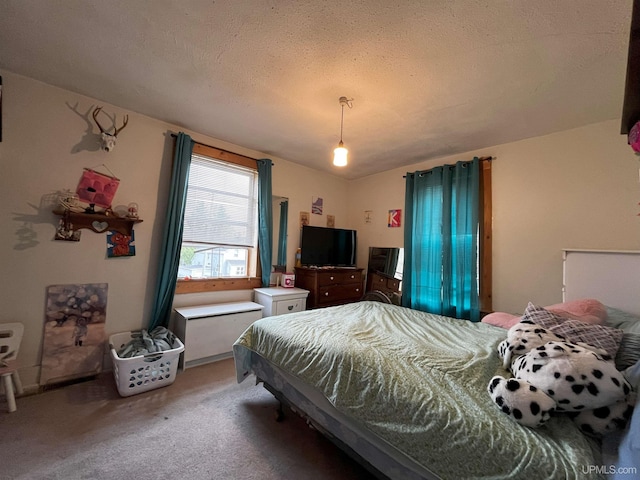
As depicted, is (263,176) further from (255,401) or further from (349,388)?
(349,388)

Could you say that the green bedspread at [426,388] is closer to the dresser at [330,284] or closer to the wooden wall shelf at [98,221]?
the dresser at [330,284]

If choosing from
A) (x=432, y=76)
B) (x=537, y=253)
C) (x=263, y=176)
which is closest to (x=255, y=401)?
(x=263, y=176)

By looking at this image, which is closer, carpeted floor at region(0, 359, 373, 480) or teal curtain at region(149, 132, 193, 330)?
carpeted floor at region(0, 359, 373, 480)

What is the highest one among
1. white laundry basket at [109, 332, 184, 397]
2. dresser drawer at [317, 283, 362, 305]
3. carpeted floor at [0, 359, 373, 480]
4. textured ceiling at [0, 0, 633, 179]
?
textured ceiling at [0, 0, 633, 179]

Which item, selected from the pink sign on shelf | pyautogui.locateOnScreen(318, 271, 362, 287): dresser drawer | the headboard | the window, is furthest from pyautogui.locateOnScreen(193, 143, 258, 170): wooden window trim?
the headboard

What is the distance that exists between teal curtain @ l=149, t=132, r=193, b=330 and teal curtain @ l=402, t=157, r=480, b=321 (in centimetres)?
283

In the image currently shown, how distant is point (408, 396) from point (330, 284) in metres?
2.42

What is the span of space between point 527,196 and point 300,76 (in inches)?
103

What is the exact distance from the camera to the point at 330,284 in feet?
11.3

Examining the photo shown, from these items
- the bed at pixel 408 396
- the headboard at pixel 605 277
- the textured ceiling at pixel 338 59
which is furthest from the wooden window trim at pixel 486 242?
the bed at pixel 408 396

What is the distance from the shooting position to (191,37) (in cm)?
153

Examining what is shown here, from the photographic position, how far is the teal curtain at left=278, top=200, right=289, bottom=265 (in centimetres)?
348

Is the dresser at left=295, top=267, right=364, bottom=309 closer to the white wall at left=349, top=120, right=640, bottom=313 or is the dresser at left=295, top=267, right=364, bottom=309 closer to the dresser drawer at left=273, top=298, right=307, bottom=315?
the dresser drawer at left=273, top=298, right=307, bottom=315

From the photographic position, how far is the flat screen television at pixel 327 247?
11.9 feet
